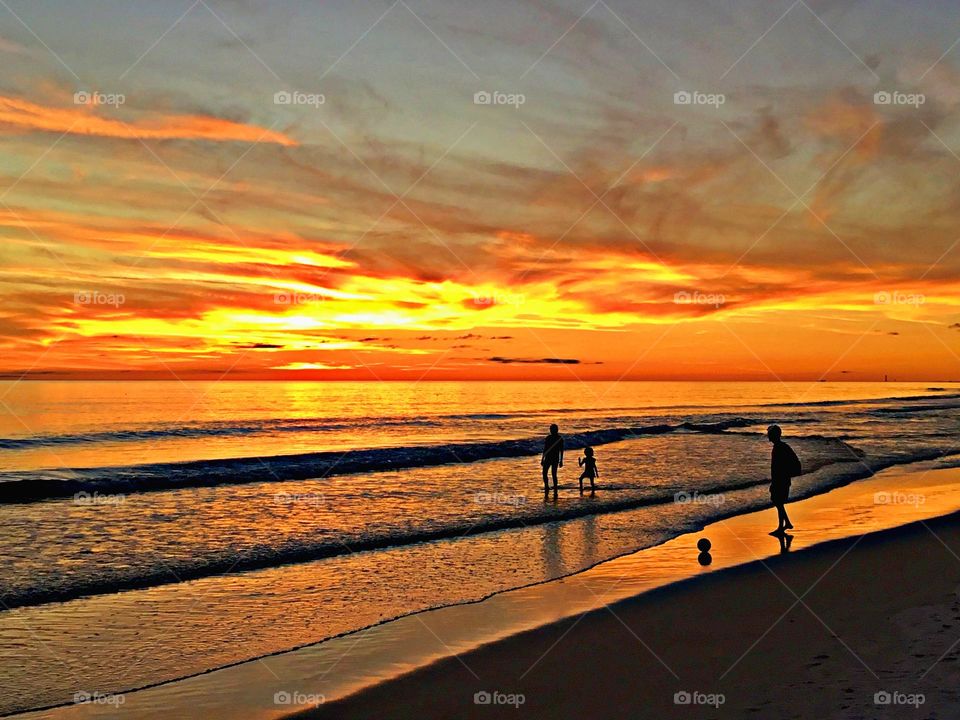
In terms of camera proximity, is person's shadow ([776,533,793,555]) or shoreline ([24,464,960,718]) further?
person's shadow ([776,533,793,555])

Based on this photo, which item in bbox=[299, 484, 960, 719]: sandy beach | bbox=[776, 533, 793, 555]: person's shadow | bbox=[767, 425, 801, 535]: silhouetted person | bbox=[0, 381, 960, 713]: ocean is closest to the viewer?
bbox=[299, 484, 960, 719]: sandy beach

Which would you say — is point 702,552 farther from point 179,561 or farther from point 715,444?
point 715,444

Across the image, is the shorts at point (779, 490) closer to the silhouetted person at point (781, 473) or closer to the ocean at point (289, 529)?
the silhouetted person at point (781, 473)

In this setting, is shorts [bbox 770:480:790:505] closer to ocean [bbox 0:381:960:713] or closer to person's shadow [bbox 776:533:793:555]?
person's shadow [bbox 776:533:793:555]

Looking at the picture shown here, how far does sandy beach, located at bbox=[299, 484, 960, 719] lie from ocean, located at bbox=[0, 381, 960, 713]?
8.16 ft

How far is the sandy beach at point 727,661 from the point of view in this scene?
23.1 feet

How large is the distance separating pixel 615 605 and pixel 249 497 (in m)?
17.6

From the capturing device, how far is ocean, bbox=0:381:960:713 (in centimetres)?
1013

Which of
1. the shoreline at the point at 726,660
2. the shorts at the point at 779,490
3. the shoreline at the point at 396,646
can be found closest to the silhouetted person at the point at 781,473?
the shorts at the point at 779,490

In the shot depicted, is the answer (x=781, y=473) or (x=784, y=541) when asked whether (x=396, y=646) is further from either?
(x=781, y=473)

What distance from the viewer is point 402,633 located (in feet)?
32.9

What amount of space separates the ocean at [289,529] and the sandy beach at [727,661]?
2.49 meters

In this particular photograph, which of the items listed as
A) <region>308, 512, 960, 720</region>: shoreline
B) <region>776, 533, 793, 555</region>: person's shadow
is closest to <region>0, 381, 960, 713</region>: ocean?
<region>776, 533, 793, 555</region>: person's shadow

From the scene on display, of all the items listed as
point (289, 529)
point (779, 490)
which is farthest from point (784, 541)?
point (289, 529)
